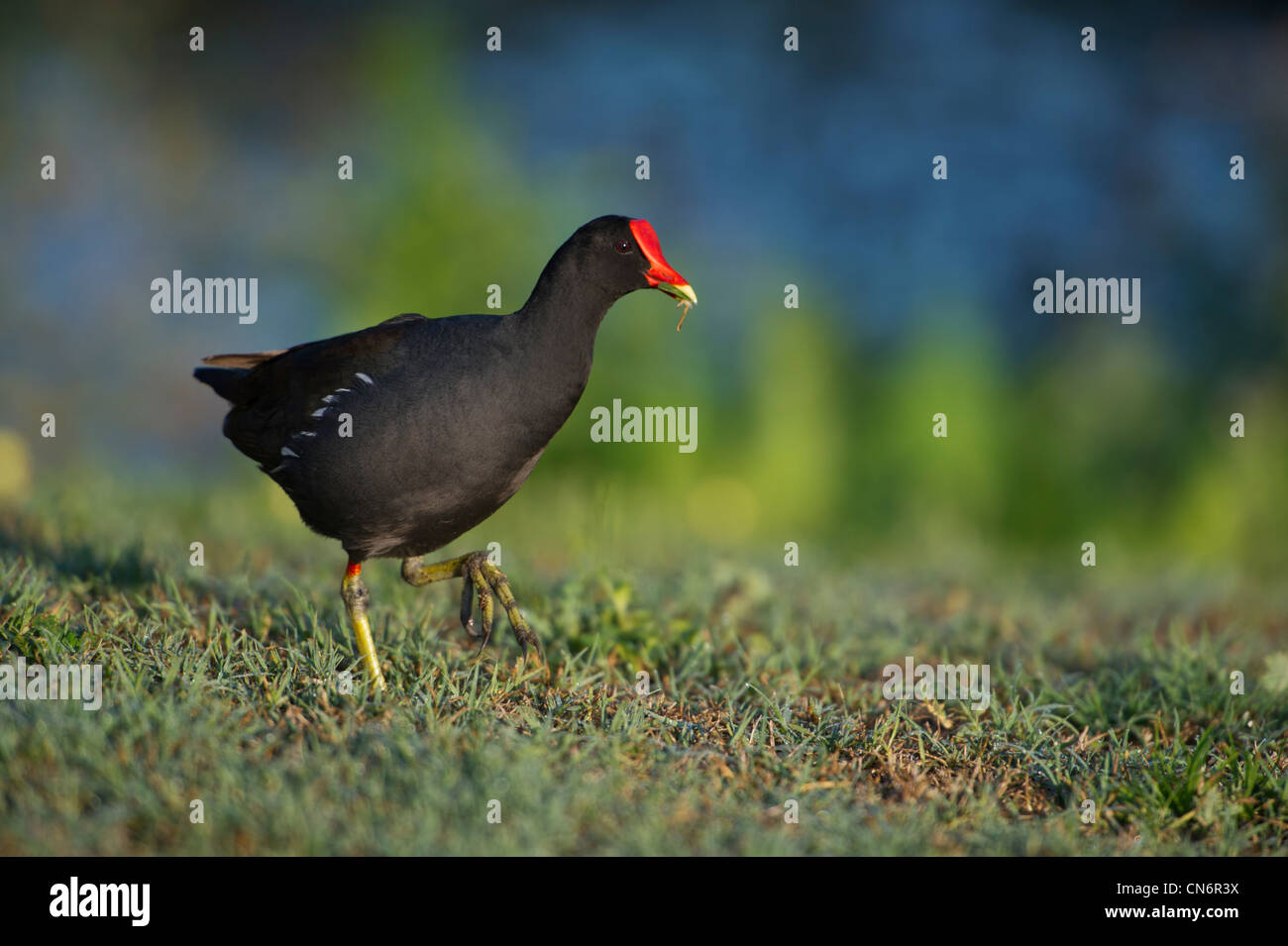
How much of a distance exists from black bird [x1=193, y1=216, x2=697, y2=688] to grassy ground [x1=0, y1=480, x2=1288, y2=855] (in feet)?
1.75

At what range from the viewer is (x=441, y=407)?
3.65 m

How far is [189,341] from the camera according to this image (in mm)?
9867

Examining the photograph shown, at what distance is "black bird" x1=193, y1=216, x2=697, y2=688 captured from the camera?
12.0 ft

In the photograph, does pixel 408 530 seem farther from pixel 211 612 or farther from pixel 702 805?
pixel 702 805

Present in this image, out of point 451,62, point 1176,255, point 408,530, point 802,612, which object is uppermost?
point 451,62

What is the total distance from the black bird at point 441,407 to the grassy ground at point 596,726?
535mm

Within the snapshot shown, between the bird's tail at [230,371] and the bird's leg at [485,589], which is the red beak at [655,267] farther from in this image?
the bird's tail at [230,371]

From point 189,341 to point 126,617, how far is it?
6465 mm

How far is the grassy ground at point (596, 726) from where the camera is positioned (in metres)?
2.87

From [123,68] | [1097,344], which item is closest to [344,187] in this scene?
[123,68]
